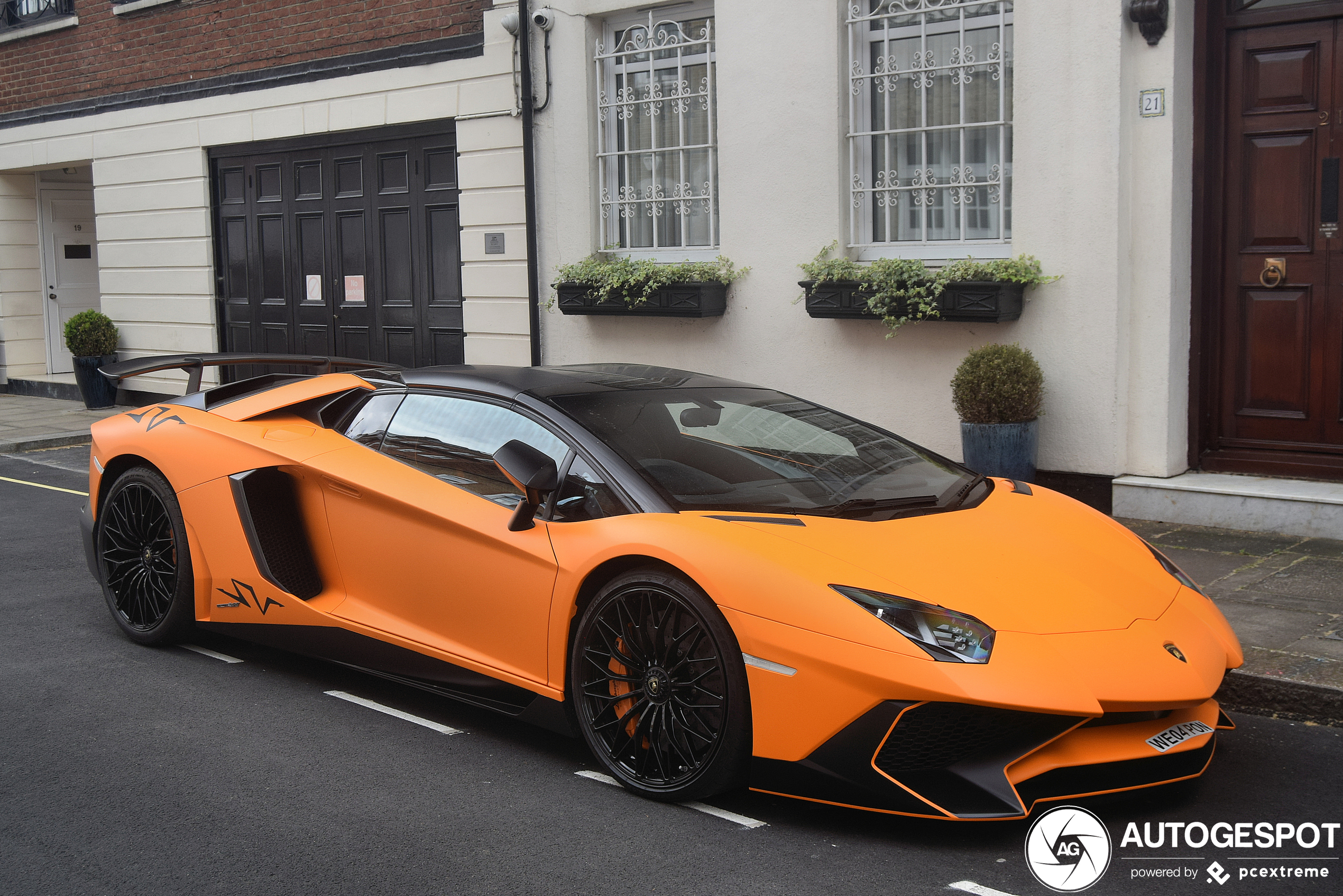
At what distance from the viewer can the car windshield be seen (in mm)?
4078

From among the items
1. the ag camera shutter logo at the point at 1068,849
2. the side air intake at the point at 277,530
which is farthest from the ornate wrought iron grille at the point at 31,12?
the ag camera shutter logo at the point at 1068,849

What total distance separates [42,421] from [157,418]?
374 inches

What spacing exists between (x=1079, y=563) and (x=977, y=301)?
4083 millimetres

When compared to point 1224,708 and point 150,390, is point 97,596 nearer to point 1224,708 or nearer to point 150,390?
point 1224,708

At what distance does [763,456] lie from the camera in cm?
444

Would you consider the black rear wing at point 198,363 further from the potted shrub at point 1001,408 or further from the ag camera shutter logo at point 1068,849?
the potted shrub at point 1001,408

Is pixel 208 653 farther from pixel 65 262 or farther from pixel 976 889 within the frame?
pixel 65 262

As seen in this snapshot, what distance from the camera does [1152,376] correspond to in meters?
7.60

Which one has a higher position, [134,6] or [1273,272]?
[134,6]

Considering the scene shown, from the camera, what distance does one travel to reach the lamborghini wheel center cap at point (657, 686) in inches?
146

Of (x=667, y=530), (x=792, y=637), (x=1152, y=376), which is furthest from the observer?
(x=1152, y=376)

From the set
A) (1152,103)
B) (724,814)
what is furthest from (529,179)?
(724,814)

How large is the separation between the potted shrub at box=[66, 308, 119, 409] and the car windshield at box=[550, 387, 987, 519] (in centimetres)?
1188

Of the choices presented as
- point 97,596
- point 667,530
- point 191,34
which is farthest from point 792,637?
point 191,34
